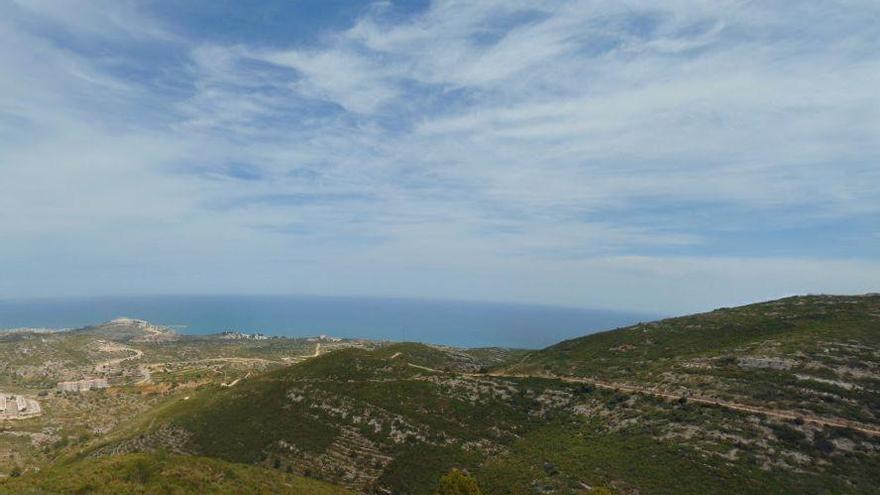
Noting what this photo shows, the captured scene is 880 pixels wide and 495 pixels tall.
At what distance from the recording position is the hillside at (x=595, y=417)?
49.9 metres

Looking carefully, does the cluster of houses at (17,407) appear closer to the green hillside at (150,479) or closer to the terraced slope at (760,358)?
the green hillside at (150,479)

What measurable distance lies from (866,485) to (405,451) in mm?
50066

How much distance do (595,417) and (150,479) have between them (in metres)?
54.0

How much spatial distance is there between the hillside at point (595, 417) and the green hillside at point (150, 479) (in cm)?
1527

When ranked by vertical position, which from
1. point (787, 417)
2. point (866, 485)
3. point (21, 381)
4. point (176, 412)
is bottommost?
point (21, 381)

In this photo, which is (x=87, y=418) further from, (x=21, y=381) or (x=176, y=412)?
(x=21, y=381)

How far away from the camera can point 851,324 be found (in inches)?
2938

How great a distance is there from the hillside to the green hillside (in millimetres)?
15270

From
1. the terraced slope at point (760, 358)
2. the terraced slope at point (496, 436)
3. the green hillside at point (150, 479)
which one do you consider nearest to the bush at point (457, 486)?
the terraced slope at point (496, 436)

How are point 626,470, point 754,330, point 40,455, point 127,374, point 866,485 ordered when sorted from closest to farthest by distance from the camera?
point 866,485
point 626,470
point 754,330
point 40,455
point 127,374

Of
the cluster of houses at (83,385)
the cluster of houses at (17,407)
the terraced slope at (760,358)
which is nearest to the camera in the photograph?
the terraced slope at (760,358)

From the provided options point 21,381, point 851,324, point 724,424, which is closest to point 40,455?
point 21,381

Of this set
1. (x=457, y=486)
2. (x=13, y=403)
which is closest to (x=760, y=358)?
(x=457, y=486)

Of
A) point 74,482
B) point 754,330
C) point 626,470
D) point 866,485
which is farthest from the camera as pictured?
point 754,330
